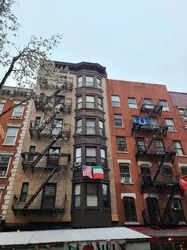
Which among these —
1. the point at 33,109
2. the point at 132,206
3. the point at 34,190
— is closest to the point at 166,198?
the point at 132,206

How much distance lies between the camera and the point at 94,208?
46.8ft

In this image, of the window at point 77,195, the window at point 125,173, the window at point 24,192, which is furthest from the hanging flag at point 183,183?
the window at point 24,192

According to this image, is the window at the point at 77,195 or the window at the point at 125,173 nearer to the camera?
the window at the point at 77,195

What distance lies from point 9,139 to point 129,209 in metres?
13.3

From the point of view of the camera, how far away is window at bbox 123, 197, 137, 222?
49.4 feet

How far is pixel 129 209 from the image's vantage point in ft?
50.6

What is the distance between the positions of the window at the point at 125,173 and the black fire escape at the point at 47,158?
532cm

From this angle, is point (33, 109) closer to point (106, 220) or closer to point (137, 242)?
point (106, 220)

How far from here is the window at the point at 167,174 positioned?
1709cm

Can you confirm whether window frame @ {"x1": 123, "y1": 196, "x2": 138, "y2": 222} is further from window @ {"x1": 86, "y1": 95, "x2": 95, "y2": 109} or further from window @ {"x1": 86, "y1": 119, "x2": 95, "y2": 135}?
window @ {"x1": 86, "y1": 95, "x2": 95, "y2": 109}

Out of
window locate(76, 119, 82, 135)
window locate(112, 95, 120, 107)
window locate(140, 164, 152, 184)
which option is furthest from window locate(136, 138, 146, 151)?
window locate(76, 119, 82, 135)

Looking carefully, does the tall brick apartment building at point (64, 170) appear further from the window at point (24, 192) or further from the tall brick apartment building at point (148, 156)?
the tall brick apartment building at point (148, 156)

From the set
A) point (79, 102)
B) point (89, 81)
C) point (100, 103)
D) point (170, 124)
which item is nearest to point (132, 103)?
point (100, 103)

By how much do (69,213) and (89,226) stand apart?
190cm
